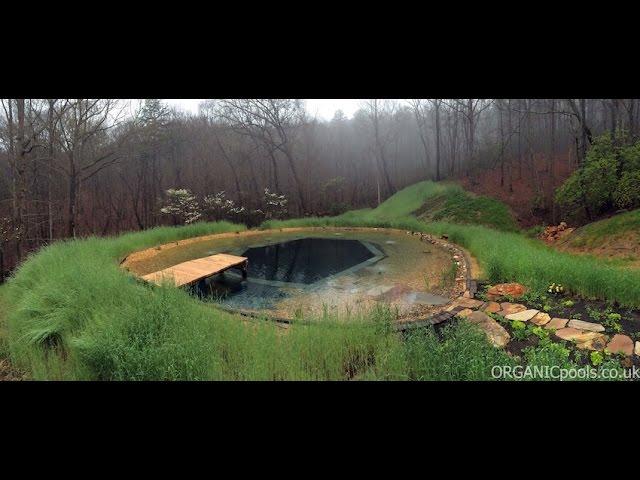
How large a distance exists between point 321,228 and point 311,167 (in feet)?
22.8

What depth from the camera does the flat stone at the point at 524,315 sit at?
10.8 feet

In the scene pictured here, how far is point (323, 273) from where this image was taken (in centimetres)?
602

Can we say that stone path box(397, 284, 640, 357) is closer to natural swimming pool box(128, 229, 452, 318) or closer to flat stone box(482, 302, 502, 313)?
flat stone box(482, 302, 502, 313)

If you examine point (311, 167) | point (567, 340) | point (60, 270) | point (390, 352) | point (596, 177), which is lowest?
point (567, 340)

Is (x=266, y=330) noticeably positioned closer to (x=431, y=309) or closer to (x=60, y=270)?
(x=431, y=309)

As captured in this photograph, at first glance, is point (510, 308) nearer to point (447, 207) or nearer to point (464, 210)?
point (464, 210)

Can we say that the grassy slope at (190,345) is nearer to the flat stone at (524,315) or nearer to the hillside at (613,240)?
the flat stone at (524,315)

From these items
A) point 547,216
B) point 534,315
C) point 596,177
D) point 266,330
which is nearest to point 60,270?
point 266,330

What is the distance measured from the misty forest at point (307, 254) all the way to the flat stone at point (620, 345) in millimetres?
18

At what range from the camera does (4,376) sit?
8.38 feet

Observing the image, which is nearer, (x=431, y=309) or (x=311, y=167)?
(x=431, y=309)

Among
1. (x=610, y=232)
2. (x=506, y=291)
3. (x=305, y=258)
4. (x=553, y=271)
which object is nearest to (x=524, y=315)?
(x=506, y=291)

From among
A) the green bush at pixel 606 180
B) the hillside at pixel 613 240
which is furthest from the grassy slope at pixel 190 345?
the green bush at pixel 606 180

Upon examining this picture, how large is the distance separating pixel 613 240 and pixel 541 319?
3996mm
